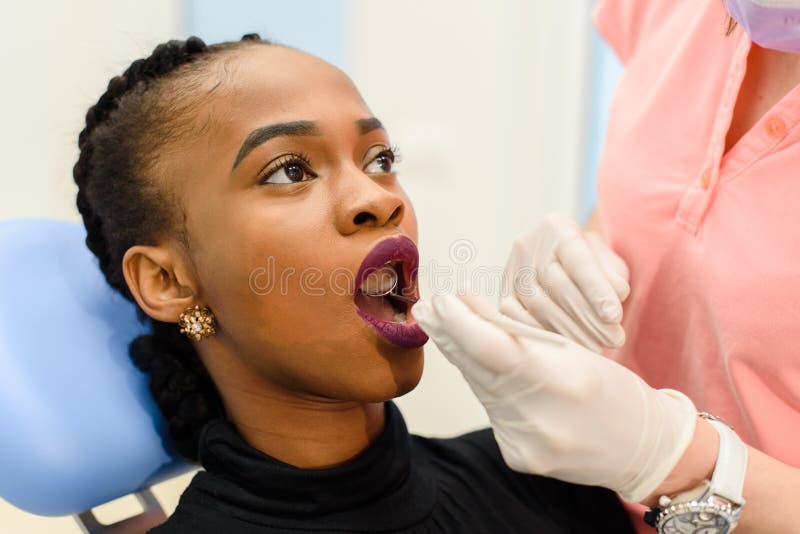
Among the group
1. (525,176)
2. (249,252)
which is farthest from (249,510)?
(525,176)

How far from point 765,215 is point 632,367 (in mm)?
315

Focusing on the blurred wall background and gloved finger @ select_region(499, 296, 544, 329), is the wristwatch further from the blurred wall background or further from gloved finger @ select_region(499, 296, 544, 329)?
A: the blurred wall background

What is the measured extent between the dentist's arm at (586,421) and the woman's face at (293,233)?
0.13m

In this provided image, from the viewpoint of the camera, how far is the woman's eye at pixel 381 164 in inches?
40.9

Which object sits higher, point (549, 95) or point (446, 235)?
point (549, 95)

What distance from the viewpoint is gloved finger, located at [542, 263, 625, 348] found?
38.8 inches

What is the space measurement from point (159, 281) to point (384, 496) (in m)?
0.41

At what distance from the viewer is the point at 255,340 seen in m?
0.95

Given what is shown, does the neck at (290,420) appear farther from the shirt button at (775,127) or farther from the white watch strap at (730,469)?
the shirt button at (775,127)

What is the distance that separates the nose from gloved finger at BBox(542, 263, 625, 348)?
229mm

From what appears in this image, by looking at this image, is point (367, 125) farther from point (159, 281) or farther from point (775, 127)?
point (775, 127)

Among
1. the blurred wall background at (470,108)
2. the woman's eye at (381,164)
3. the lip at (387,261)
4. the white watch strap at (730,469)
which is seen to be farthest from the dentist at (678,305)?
the blurred wall background at (470,108)

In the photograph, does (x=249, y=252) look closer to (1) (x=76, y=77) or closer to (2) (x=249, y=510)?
(2) (x=249, y=510)

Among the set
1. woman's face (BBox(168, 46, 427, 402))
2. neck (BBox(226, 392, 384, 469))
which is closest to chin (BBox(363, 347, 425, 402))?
woman's face (BBox(168, 46, 427, 402))
